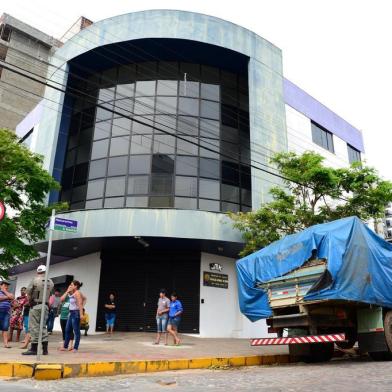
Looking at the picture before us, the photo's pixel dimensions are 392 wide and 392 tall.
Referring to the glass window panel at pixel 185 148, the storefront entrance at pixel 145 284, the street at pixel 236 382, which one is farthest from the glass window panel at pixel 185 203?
the street at pixel 236 382

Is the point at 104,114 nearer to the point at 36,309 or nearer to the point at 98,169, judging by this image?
the point at 98,169


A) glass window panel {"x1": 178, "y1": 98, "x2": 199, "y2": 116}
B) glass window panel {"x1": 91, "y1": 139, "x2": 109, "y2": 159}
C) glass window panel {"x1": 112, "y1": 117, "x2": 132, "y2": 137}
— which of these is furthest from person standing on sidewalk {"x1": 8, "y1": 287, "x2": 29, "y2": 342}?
glass window panel {"x1": 178, "y1": 98, "x2": 199, "y2": 116}

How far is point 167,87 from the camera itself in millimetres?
19312

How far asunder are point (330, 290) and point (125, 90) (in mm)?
14531

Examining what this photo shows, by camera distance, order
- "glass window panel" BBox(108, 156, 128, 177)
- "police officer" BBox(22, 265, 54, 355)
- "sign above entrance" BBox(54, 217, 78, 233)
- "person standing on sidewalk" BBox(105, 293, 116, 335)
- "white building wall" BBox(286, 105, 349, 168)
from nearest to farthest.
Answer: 1. "sign above entrance" BBox(54, 217, 78, 233)
2. "police officer" BBox(22, 265, 54, 355)
3. "person standing on sidewalk" BBox(105, 293, 116, 335)
4. "glass window panel" BBox(108, 156, 128, 177)
5. "white building wall" BBox(286, 105, 349, 168)

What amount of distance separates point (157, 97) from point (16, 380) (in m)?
14.4

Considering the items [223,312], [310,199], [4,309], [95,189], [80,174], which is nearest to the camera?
[4,309]

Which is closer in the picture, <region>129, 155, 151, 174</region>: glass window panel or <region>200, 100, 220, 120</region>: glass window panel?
<region>129, 155, 151, 174</region>: glass window panel

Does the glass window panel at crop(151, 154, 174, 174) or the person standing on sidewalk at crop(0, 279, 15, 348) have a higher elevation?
the glass window panel at crop(151, 154, 174, 174)

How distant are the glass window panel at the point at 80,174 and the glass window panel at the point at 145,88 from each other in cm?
402

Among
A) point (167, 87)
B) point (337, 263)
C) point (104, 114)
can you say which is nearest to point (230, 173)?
point (167, 87)

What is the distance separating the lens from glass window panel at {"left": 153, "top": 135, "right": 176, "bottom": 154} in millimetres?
18078

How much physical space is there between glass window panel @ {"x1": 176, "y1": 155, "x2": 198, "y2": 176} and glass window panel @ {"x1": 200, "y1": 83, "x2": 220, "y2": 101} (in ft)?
11.0

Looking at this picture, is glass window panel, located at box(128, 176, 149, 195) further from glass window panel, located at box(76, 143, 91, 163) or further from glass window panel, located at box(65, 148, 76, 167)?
glass window panel, located at box(65, 148, 76, 167)
